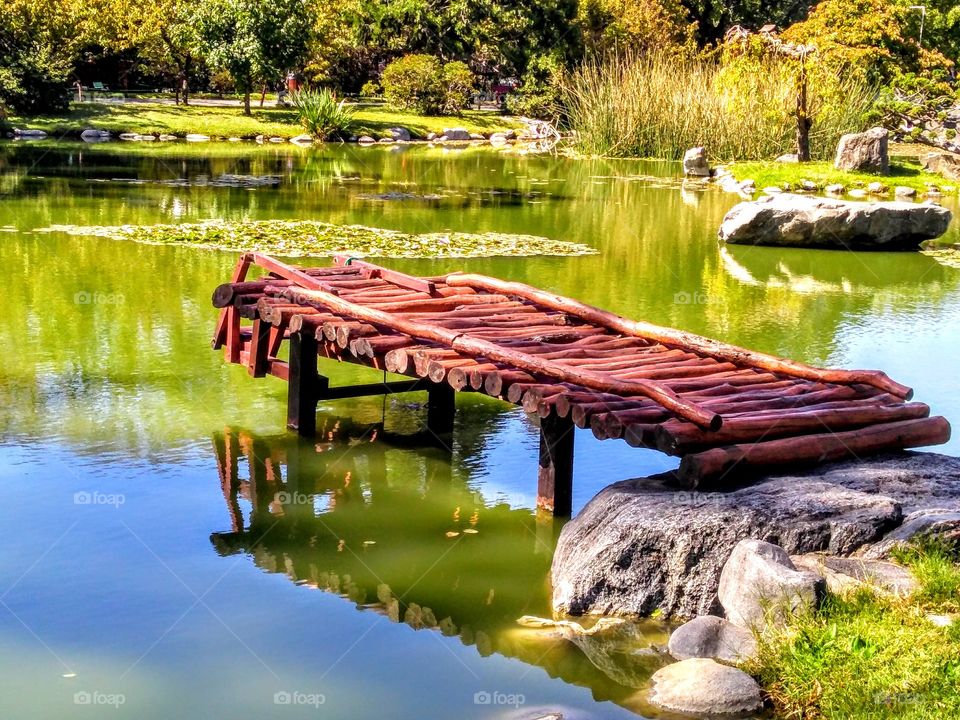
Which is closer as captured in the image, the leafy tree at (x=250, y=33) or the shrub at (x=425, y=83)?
the leafy tree at (x=250, y=33)

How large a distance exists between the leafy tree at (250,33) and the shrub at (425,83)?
4.30 metres

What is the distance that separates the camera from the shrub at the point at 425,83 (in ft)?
124

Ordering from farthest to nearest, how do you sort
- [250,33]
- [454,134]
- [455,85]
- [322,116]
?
1. [455,85]
2. [454,134]
3. [250,33]
4. [322,116]

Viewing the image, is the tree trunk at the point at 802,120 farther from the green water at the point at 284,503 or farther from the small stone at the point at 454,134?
the small stone at the point at 454,134

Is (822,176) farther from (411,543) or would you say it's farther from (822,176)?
(411,543)

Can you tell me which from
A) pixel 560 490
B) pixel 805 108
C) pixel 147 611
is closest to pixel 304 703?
pixel 147 611

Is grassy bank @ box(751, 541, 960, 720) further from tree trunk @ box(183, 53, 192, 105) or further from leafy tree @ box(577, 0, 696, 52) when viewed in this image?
leafy tree @ box(577, 0, 696, 52)

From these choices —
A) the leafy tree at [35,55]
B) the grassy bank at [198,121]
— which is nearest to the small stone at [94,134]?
the grassy bank at [198,121]

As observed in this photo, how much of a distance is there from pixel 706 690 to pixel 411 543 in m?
2.14

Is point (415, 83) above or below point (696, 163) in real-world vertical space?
above

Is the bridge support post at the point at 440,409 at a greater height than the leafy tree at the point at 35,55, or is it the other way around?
the leafy tree at the point at 35,55

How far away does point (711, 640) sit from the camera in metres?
5.05

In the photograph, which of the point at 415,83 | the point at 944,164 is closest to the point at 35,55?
the point at 415,83

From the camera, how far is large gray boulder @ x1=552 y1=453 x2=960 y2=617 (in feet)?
17.6
